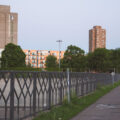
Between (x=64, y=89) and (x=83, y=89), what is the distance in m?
6.05

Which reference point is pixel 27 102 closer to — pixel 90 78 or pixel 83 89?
pixel 83 89

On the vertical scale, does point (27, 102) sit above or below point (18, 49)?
below

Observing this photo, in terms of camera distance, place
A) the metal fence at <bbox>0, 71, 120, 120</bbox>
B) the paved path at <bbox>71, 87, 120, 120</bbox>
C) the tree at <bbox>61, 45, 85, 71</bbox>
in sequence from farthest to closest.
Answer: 1. the tree at <bbox>61, 45, 85, 71</bbox>
2. the paved path at <bbox>71, 87, 120, 120</bbox>
3. the metal fence at <bbox>0, 71, 120, 120</bbox>

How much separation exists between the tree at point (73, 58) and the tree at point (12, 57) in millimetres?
14297

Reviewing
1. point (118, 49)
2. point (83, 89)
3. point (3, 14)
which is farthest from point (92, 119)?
point (3, 14)

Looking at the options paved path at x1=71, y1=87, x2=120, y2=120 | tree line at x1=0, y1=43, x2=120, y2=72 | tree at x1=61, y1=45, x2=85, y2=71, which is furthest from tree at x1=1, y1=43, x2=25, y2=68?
paved path at x1=71, y1=87, x2=120, y2=120

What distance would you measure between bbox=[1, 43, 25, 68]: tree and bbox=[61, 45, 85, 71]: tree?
1430 centimetres

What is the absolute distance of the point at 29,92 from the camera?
9.77 m

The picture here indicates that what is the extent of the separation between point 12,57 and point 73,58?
19.4 metres

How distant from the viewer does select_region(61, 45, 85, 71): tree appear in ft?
307

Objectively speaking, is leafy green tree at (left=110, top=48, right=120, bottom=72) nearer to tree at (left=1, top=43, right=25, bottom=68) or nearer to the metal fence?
tree at (left=1, top=43, right=25, bottom=68)

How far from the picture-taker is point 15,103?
8.54m

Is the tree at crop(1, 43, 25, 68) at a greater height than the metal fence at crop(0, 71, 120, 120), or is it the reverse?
the tree at crop(1, 43, 25, 68)

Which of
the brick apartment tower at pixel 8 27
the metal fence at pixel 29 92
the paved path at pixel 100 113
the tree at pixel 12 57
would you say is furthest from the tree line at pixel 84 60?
the paved path at pixel 100 113
